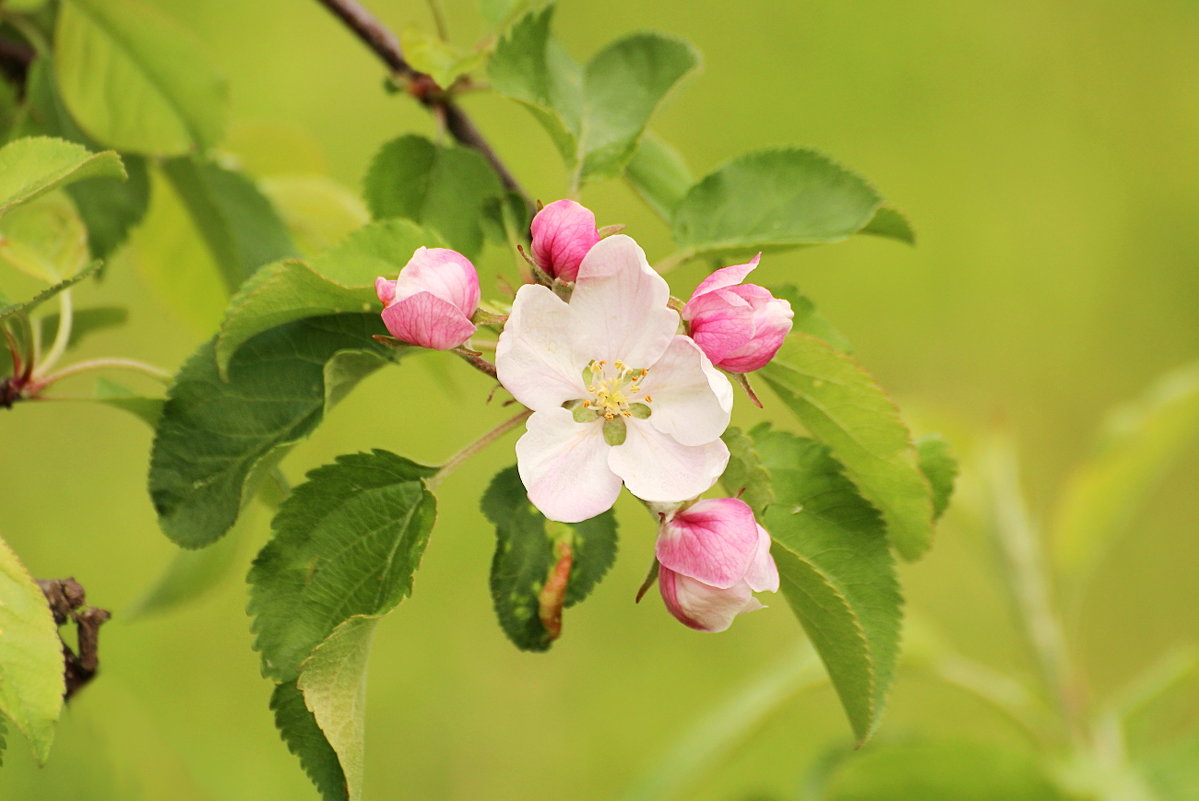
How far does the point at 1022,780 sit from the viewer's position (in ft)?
3.35

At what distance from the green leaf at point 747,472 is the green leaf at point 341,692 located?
0.16 metres

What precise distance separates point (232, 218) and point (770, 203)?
1.24 feet

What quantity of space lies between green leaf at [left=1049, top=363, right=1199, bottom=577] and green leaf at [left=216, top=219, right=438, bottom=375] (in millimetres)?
888

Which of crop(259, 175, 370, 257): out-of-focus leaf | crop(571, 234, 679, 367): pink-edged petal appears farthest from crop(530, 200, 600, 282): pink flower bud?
crop(259, 175, 370, 257): out-of-focus leaf

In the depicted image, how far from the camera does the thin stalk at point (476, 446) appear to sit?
56 centimetres

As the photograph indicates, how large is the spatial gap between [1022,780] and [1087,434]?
5.47ft

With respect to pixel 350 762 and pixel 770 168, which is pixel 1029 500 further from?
pixel 350 762

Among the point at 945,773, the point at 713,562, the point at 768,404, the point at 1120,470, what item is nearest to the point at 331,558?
the point at 713,562

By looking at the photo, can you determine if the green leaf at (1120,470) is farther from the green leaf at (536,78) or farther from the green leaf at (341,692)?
the green leaf at (341,692)

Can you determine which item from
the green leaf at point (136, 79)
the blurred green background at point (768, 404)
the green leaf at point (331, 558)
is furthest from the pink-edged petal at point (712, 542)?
the blurred green background at point (768, 404)

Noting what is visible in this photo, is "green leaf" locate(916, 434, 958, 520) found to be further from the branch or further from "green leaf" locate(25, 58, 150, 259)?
"green leaf" locate(25, 58, 150, 259)

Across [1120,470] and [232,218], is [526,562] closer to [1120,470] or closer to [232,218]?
[232,218]

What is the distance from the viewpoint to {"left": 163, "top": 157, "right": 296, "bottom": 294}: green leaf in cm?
84

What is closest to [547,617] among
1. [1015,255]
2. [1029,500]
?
[1029,500]
